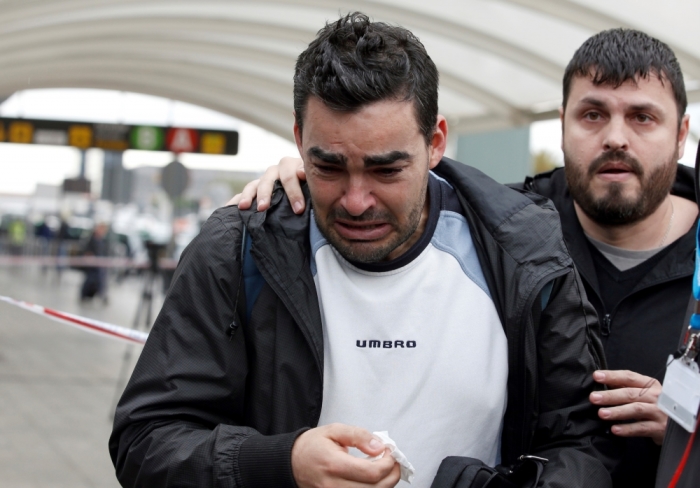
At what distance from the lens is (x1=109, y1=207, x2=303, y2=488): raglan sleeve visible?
1.96 meters

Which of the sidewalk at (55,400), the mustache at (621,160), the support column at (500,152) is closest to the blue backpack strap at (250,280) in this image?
the mustache at (621,160)

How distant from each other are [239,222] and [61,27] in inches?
365

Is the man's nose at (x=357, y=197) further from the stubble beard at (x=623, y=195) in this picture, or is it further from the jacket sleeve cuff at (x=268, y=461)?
the stubble beard at (x=623, y=195)

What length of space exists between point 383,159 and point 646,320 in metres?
1.02

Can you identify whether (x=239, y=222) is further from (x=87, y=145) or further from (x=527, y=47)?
(x=87, y=145)

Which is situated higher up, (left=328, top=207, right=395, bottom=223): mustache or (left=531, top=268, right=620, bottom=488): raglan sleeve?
(left=328, top=207, right=395, bottom=223): mustache

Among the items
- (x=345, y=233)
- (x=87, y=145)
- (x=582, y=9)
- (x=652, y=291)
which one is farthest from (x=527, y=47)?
(x=87, y=145)

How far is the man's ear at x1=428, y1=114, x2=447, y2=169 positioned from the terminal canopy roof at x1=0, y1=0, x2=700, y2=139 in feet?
17.2

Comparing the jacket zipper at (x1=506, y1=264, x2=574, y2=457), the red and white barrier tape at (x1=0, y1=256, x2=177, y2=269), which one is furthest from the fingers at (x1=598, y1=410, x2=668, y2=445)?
the red and white barrier tape at (x1=0, y1=256, x2=177, y2=269)

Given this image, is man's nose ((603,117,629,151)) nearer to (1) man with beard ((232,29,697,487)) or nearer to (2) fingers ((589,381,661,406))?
(1) man with beard ((232,29,697,487))

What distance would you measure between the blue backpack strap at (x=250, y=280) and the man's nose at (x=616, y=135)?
46.3 inches

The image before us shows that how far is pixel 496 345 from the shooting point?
2172 millimetres

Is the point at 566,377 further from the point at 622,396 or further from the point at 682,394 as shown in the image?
the point at 682,394

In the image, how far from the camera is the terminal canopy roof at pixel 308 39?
747 centimetres
